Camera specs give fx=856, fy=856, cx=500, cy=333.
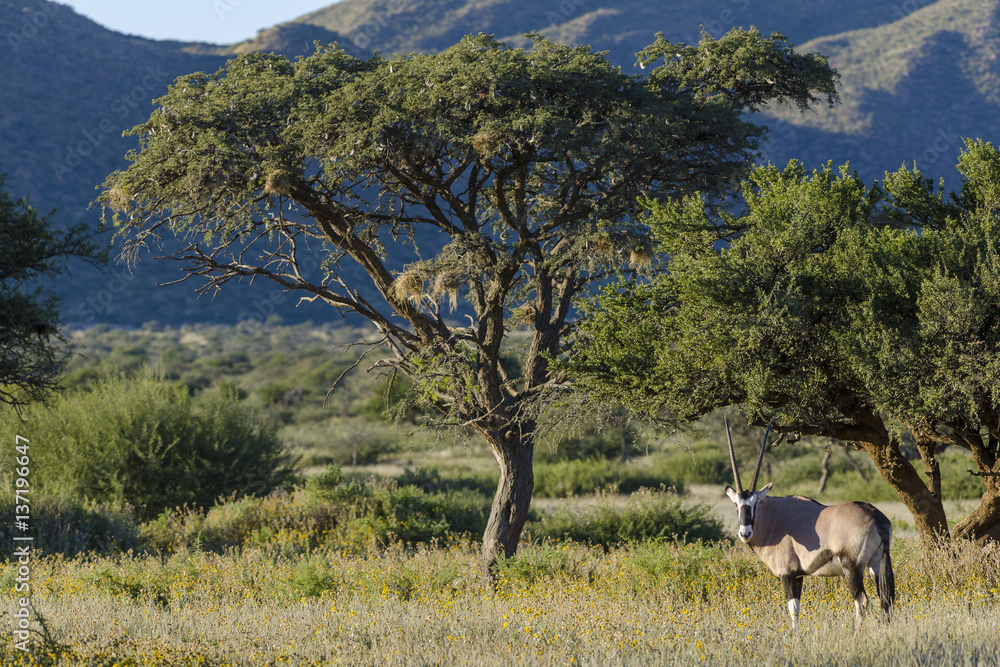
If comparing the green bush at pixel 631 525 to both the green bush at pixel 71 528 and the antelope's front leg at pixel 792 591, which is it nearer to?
the green bush at pixel 71 528

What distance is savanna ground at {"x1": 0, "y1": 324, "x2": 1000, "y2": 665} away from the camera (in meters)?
6.54

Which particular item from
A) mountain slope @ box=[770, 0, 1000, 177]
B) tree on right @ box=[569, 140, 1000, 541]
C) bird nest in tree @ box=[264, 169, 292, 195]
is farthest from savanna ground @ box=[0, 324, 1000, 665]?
mountain slope @ box=[770, 0, 1000, 177]

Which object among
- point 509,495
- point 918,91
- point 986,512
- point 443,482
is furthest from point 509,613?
point 918,91

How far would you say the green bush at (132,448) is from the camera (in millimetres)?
17656

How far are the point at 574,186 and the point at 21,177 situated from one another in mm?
77060

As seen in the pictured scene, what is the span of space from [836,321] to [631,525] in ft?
27.1

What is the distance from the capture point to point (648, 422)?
31.5ft

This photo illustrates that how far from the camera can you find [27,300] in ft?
41.0

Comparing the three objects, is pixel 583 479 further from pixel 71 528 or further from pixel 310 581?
pixel 310 581

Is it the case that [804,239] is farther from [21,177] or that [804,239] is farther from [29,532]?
[21,177]

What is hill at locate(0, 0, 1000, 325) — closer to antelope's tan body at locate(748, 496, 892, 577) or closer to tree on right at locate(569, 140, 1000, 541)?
tree on right at locate(569, 140, 1000, 541)

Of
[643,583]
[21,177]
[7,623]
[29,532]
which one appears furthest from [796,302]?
[21,177]

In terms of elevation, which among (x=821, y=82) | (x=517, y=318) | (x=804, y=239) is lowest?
(x=517, y=318)

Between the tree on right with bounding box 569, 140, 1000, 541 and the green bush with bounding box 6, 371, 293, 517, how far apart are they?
39.3 ft
